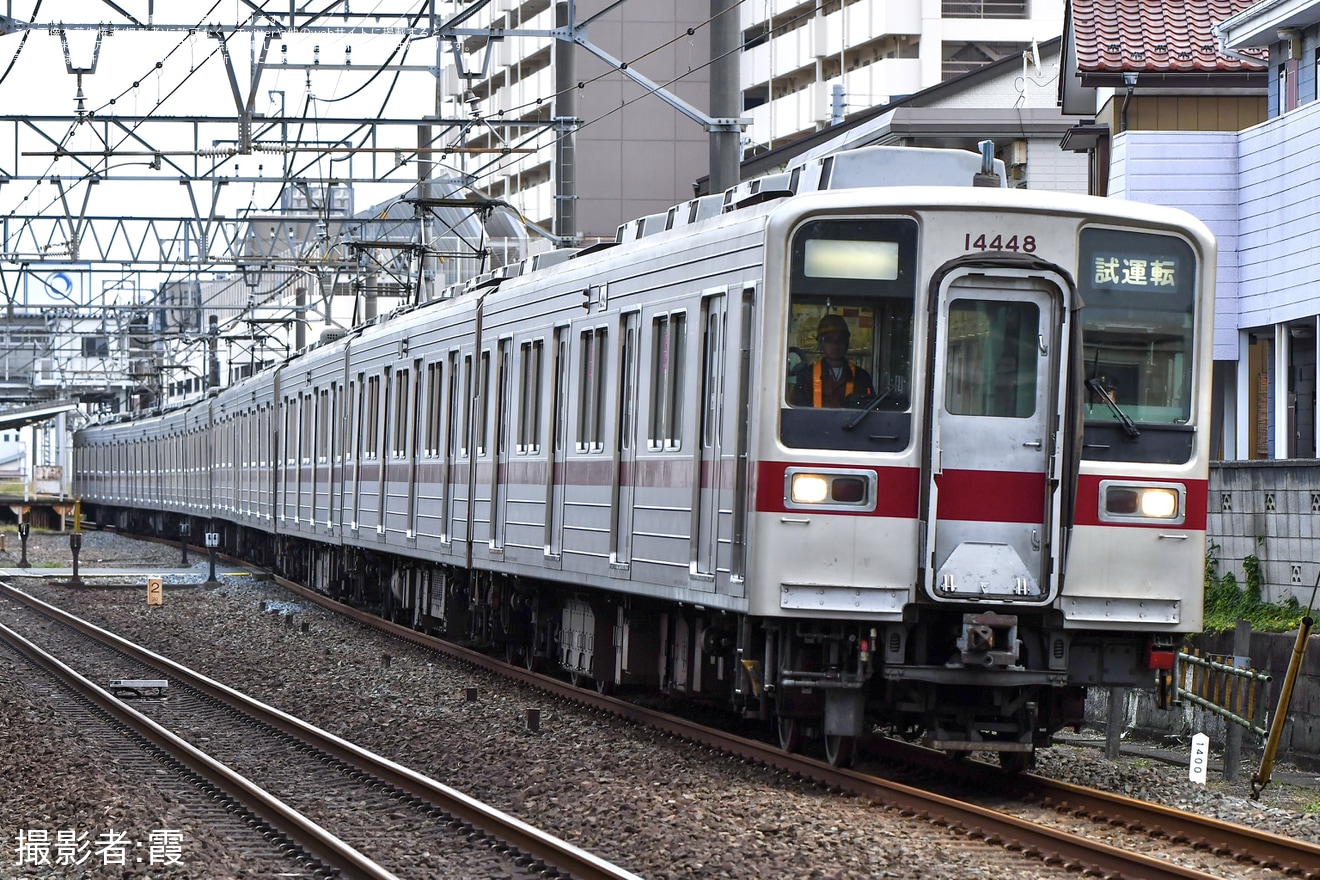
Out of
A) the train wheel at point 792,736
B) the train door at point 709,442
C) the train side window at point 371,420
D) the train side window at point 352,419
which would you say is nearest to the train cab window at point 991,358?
the train door at point 709,442

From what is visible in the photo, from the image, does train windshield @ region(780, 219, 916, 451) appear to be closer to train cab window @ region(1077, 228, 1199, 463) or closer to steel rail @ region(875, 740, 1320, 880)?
train cab window @ region(1077, 228, 1199, 463)

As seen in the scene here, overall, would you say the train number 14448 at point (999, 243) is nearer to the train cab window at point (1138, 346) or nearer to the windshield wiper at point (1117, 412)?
the train cab window at point (1138, 346)

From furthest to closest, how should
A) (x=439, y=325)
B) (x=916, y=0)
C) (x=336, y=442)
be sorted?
(x=916, y=0) < (x=336, y=442) < (x=439, y=325)

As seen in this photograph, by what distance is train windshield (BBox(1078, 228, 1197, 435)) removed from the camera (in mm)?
9648

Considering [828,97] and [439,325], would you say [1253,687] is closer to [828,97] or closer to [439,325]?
[439,325]

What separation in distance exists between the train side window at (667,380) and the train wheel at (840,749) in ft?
6.68

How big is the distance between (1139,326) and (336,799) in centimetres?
474

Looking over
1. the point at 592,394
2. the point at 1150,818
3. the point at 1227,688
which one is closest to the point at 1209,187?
the point at 592,394

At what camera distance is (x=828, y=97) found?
1837 inches

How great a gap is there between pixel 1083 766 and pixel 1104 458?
6.86 feet

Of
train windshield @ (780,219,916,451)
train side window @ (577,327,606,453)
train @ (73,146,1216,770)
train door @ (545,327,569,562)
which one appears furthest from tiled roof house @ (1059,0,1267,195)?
train windshield @ (780,219,916,451)

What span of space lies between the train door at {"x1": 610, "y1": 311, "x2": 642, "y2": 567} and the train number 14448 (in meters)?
2.90

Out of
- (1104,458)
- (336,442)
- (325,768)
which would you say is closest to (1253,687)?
(1104,458)

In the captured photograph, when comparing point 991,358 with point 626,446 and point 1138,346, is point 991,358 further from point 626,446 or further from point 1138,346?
point 626,446
